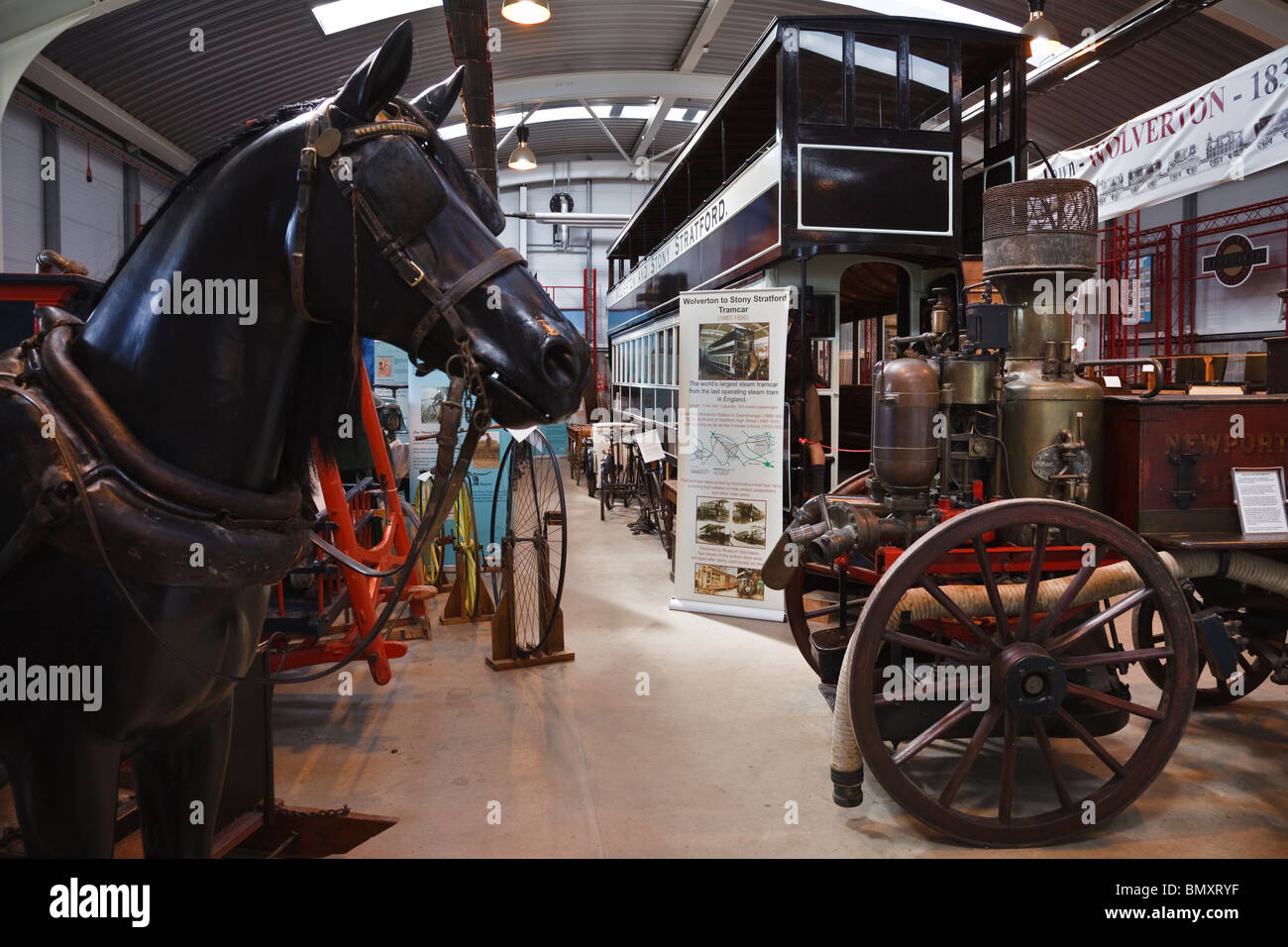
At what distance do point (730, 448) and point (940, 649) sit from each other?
370 centimetres

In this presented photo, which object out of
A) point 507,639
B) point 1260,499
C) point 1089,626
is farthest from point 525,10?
point 1089,626

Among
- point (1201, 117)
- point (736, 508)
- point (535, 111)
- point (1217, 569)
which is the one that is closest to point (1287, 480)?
point (1217, 569)

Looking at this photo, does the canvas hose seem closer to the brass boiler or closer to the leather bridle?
the brass boiler

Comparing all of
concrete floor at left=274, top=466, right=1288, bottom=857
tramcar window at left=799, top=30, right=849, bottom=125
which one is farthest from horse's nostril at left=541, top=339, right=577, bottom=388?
tramcar window at left=799, top=30, right=849, bottom=125

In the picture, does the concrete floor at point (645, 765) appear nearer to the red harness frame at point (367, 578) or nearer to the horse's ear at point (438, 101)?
the red harness frame at point (367, 578)

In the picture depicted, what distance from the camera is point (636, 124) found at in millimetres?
19625

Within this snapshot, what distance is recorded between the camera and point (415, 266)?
54.1 inches

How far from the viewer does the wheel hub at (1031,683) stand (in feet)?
→ 9.92

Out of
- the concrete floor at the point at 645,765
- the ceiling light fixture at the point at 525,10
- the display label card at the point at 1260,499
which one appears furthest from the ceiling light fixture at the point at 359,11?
the display label card at the point at 1260,499

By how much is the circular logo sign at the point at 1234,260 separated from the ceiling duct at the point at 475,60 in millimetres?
10769

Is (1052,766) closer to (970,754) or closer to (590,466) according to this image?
(970,754)

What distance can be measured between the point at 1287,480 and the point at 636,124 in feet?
60.5

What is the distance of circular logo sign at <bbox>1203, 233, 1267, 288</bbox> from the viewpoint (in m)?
11.5
